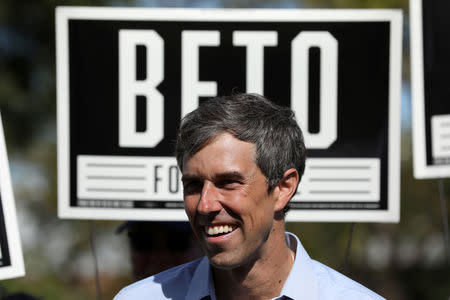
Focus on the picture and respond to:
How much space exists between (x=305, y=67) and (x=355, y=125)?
0.31 m

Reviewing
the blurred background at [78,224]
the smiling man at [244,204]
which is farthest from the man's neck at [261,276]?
the blurred background at [78,224]

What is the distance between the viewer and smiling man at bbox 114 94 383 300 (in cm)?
212

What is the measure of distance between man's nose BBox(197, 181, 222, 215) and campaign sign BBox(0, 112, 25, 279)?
4.60 ft

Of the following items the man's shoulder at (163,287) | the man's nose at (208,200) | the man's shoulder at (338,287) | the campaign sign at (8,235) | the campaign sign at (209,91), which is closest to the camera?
the man's nose at (208,200)

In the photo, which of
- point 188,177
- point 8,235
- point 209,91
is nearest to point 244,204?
point 188,177

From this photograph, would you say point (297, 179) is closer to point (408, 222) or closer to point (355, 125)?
point (355, 125)

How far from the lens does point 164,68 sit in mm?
3453

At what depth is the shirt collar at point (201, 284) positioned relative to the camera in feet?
7.44

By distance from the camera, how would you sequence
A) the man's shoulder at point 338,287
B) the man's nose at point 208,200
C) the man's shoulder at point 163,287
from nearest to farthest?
the man's nose at point 208,200, the man's shoulder at point 338,287, the man's shoulder at point 163,287

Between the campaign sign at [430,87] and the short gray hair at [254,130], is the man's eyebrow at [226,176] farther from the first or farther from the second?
the campaign sign at [430,87]

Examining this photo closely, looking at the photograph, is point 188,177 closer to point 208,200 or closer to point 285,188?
point 208,200

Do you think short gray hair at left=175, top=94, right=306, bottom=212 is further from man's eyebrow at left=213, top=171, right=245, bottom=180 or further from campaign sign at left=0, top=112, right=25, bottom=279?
campaign sign at left=0, top=112, right=25, bottom=279

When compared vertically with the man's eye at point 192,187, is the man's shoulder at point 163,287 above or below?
below

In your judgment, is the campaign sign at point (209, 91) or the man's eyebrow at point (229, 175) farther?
the campaign sign at point (209, 91)
